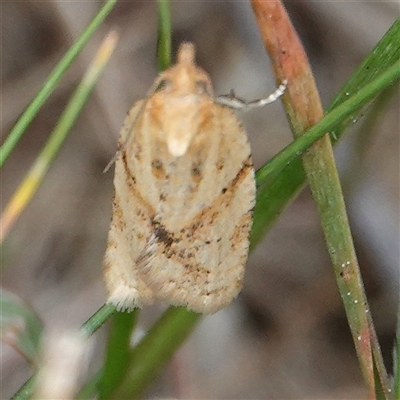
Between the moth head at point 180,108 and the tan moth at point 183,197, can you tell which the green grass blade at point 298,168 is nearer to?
the tan moth at point 183,197

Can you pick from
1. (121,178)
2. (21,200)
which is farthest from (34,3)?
(21,200)

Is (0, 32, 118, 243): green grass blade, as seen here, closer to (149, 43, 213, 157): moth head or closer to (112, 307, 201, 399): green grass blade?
(149, 43, 213, 157): moth head

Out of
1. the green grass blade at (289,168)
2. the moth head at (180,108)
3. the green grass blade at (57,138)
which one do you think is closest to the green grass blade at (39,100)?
the green grass blade at (57,138)

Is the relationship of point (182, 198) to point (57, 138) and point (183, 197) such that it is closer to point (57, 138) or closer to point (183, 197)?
point (183, 197)

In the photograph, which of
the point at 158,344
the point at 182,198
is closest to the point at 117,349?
the point at 158,344

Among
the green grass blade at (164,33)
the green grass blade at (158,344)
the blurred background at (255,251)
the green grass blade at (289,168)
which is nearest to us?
the green grass blade at (289,168)

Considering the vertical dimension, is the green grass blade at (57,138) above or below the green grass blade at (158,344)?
above
